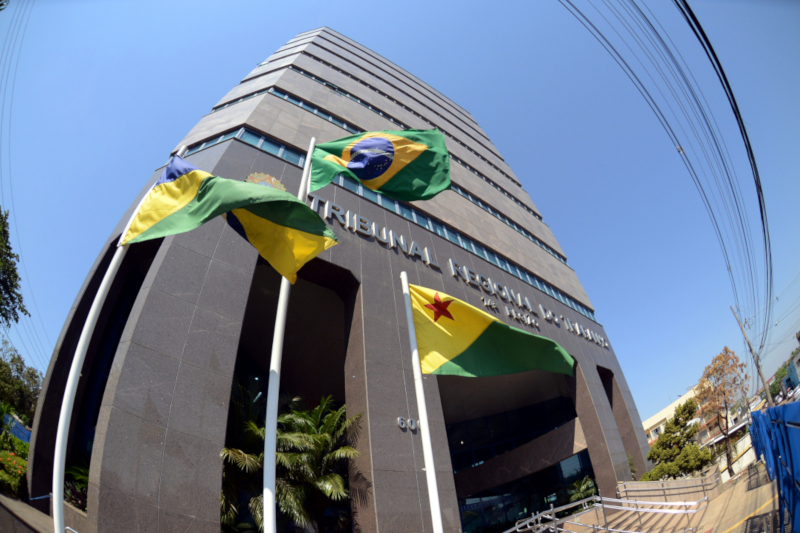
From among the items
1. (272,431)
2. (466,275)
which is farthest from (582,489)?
(272,431)

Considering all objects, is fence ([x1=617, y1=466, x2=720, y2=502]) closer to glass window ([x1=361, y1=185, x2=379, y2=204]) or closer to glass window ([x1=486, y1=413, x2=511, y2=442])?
glass window ([x1=486, y1=413, x2=511, y2=442])

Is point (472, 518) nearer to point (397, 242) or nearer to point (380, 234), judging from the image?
point (397, 242)

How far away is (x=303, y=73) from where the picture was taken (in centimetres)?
2402

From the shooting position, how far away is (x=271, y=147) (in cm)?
1545

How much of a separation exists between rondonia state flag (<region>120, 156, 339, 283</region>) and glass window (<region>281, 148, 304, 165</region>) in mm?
8864

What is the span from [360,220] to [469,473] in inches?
613

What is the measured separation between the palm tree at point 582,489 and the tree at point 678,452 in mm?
2368

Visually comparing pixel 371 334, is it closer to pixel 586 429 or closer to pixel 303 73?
pixel 586 429

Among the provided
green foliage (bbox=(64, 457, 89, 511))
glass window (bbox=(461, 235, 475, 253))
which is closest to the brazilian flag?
green foliage (bbox=(64, 457, 89, 511))

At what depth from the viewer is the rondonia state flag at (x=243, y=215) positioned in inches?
234

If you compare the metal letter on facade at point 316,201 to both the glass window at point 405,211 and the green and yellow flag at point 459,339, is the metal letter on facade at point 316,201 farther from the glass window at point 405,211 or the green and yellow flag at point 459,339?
the green and yellow flag at point 459,339

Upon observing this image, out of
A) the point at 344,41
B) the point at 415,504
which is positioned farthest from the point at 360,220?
the point at 344,41

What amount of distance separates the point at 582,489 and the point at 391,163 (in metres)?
19.2

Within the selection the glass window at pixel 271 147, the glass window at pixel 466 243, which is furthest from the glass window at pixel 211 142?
the glass window at pixel 466 243
